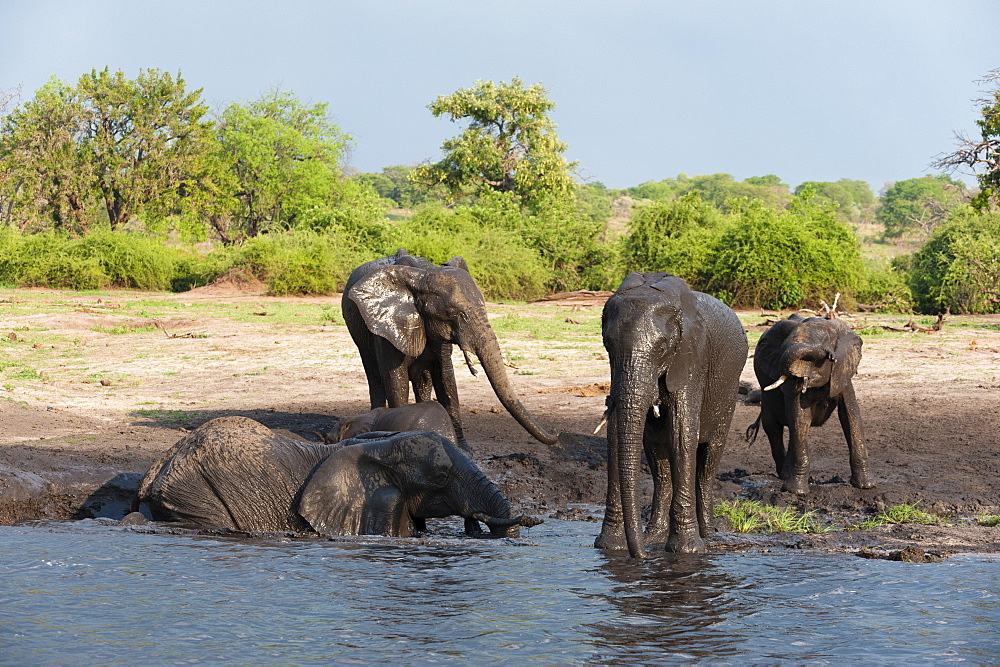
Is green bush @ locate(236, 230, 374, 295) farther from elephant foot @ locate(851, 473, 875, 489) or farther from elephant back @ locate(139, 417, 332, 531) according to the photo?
elephant back @ locate(139, 417, 332, 531)

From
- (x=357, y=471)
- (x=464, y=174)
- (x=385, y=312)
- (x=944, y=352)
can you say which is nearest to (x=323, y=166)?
(x=464, y=174)

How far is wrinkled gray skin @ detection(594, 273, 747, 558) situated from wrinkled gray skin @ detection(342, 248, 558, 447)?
11.8 feet

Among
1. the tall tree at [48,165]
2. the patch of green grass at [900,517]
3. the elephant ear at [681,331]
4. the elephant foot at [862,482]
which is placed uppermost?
the tall tree at [48,165]

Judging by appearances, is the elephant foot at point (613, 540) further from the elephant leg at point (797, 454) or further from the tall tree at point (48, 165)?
the tall tree at point (48, 165)

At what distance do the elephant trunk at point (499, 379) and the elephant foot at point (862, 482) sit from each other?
303 cm

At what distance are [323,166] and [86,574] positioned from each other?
→ 46.6 metres

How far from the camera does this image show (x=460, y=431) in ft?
35.0

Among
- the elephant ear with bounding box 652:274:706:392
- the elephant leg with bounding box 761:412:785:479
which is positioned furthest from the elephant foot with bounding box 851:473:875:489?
the elephant ear with bounding box 652:274:706:392

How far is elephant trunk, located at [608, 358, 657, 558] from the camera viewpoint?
635 cm

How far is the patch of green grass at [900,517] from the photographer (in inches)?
329

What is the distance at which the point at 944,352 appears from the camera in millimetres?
18203

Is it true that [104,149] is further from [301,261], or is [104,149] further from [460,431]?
[460,431]

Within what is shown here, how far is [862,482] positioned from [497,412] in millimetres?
4975

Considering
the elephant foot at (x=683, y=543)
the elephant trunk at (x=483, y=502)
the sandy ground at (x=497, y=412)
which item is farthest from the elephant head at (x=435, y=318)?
the elephant foot at (x=683, y=543)
